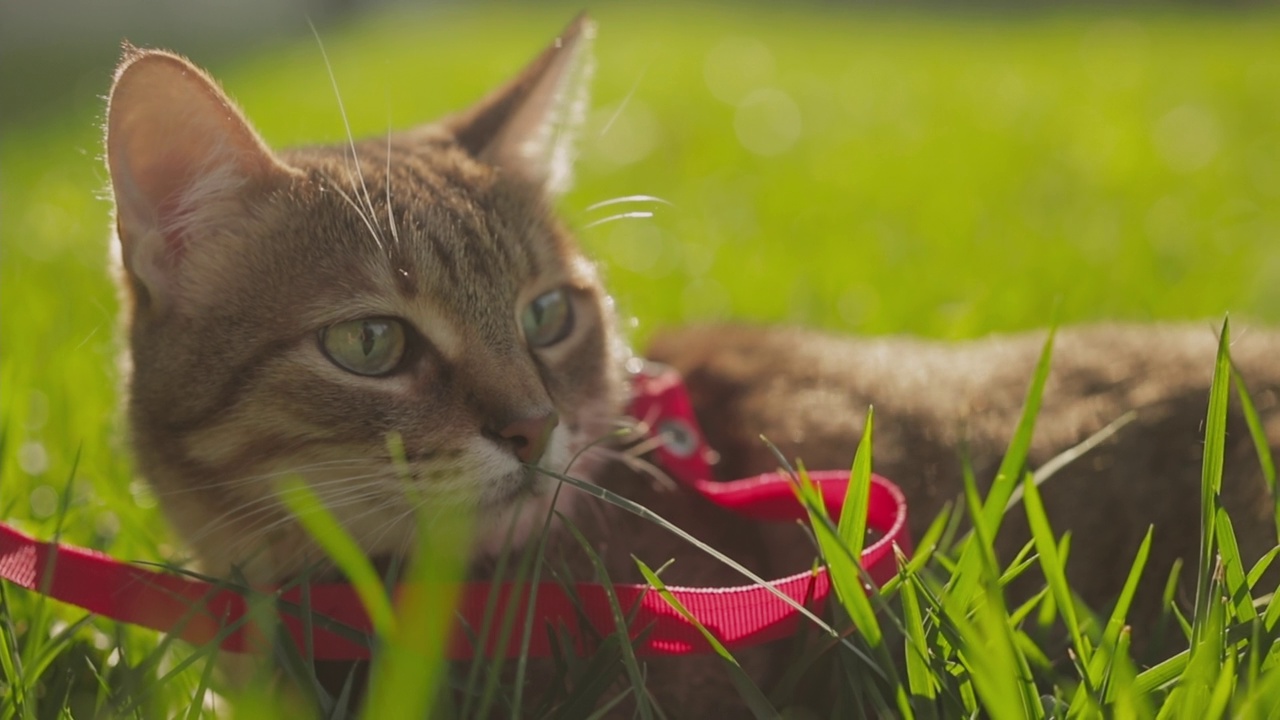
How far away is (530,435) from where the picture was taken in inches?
56.5

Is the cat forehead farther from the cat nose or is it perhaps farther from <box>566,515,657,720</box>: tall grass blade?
<box>566,515,657,720</box>: tall grass blade

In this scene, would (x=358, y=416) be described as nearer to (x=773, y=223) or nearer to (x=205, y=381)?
(x=205, y=381)

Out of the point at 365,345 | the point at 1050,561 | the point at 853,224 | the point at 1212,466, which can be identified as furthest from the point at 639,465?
the point at 853,224

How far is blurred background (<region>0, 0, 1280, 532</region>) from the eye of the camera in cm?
294

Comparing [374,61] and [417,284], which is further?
[374,61]

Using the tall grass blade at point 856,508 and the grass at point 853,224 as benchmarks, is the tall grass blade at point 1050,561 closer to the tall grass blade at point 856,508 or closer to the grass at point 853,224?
the grass at point 853,224

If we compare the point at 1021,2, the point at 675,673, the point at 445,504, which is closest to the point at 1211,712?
the point at 675,673

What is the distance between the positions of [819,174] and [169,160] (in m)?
4.30

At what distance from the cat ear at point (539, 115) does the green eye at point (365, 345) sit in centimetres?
61

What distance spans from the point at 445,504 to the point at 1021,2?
53.7 ft

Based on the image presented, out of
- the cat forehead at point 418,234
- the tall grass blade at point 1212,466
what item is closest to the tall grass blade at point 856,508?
the tall grass blade at point 1212,466

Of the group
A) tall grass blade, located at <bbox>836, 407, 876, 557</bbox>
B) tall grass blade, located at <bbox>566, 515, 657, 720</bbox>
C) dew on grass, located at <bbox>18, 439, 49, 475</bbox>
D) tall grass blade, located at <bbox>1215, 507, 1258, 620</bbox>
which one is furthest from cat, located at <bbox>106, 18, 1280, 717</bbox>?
dew on grass, located at <bbox>18, 439, 49, 475</bbox>

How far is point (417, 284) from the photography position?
1.54 metres

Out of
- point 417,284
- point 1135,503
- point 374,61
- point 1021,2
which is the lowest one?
point 1135,503
